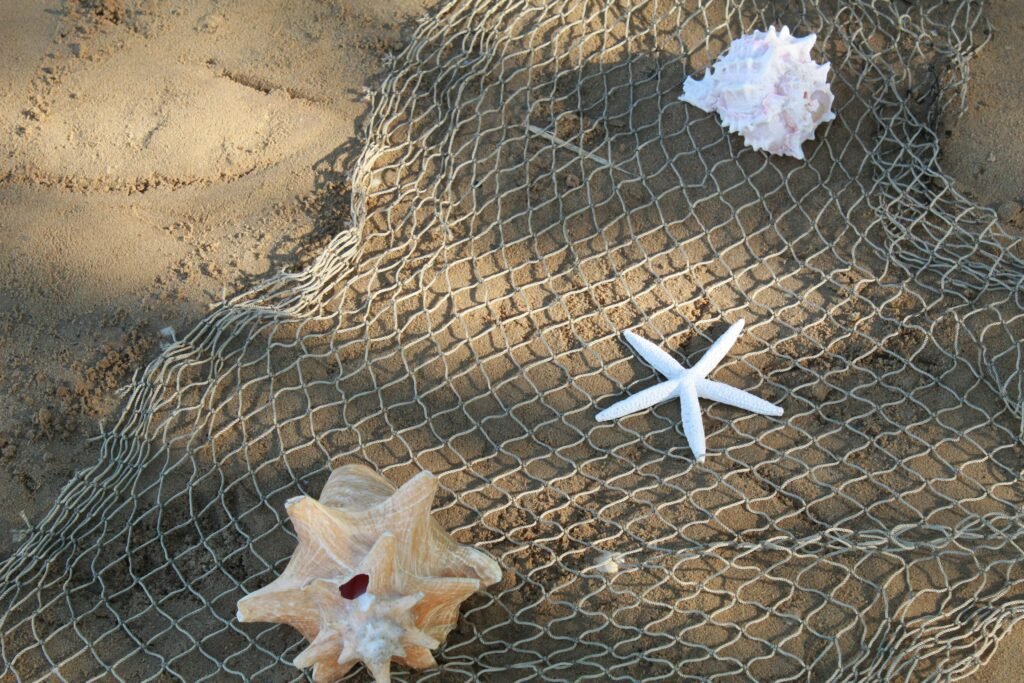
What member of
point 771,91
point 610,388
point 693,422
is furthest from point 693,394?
point 771,91

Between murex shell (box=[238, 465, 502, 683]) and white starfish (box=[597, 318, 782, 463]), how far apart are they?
0.86 meters

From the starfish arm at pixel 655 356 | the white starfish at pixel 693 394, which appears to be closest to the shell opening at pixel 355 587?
the white starfish at pixel 693 394

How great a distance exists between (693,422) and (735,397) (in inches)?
6.8

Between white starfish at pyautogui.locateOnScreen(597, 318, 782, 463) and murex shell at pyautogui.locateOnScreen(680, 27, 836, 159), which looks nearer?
white starfish at pyautogui.locateOnScreen(597, 318, 782, 463)

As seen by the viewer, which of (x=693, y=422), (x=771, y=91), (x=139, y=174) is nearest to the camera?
(x=693, y=422)

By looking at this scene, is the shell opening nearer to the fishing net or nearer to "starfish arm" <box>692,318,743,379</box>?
the fishing net

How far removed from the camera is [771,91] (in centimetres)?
325

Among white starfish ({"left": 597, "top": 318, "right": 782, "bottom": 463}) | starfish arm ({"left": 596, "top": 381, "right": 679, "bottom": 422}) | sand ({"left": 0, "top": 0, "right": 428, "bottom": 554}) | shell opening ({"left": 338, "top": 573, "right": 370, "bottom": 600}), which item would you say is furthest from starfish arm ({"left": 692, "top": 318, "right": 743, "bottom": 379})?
sand ({"left": 0, "top": 0, "right": 428, "bottom": 554})

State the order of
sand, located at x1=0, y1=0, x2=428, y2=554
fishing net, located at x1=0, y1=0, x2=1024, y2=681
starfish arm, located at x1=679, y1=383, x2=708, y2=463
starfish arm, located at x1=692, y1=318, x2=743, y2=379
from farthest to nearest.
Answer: sand, located at x1=0, y1=0, x2=428, y2=554
starfish arm, located at x1=692, y1=318, x2=743, y2=379
starfish arm, located at x1=679, y1=383, x2=708, y2=463
fishing net, located at x1=0, y1=0, x2=1024, y2=681

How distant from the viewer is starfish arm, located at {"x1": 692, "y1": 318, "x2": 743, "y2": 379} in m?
3.00

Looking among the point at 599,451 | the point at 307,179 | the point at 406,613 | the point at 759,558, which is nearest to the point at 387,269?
the point at 307,179

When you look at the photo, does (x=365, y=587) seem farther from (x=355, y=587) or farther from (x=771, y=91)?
(x=771, y=91)

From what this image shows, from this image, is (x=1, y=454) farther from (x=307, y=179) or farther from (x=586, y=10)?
(x=586, y=10)

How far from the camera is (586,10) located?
3734 mm
